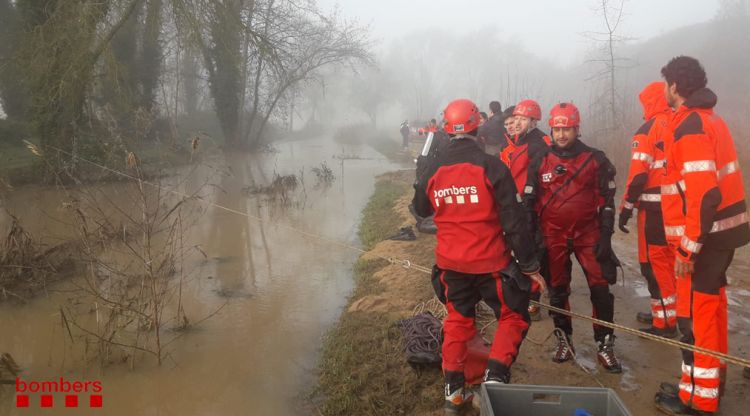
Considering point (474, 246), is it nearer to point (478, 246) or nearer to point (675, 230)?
point (478, 246)

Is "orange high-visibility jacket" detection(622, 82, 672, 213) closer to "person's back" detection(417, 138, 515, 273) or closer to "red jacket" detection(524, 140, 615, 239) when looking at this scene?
"red jacket" detection(524, 140, 615, 239)

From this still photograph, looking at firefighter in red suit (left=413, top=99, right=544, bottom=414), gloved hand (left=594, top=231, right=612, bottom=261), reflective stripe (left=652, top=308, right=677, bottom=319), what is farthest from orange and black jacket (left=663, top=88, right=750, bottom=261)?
reflective stripe (left=652, top=308, right=677, bottom=319)

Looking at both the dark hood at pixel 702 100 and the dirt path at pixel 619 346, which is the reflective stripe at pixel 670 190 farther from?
the dirt path at pixel 619 346

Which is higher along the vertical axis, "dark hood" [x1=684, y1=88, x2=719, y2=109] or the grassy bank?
"dark hood" [x1=684, y1=88, x2=719, y2=109]

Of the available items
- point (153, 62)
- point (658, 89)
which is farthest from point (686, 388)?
point (153, 62)

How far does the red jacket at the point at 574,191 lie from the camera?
11.7 feet

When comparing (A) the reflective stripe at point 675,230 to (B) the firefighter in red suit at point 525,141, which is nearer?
(A) the reflective stripe at point 675,230

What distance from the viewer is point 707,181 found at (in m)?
2.75

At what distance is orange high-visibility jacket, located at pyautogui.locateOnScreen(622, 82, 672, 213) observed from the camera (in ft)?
12.9

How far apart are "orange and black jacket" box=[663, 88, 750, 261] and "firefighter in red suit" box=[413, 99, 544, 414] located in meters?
0.95

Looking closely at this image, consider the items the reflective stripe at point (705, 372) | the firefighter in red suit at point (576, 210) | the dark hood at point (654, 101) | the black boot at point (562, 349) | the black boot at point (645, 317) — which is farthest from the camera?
the black boot at point (645, 317)

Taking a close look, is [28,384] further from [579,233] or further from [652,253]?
[652,253]

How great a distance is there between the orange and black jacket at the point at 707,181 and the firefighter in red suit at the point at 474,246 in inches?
37.5

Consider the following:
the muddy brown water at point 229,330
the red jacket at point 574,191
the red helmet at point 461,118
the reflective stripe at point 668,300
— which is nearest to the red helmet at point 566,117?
the red jacket at point 574,191
